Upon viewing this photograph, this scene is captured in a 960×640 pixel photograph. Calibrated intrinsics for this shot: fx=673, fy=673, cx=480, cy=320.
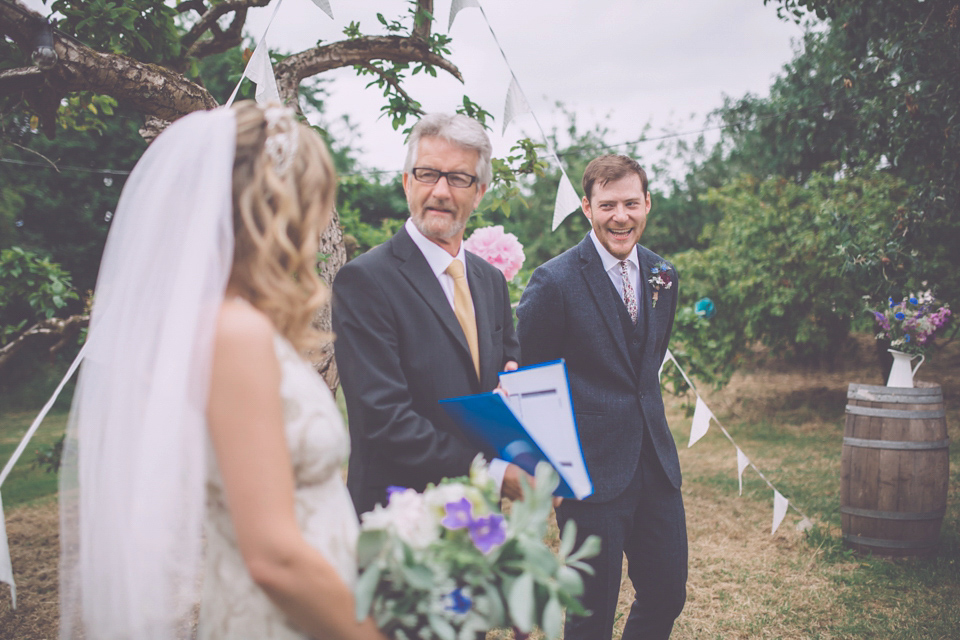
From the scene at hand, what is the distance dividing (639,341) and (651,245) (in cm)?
1446

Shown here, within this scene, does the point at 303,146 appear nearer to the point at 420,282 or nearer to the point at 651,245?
the point at 420,282

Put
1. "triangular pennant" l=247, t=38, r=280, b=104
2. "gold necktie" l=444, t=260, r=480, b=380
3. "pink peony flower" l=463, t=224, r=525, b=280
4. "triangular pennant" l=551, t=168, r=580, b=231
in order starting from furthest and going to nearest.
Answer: "pink peony flower" l=463, t=224, r=525, b=280 < "triangular pennant" l=551, t=168, r=580, b=231 < "triangular pennant" l=247, t=38, r=280, b=104 < "gold necktie" l=444, t=260, r=480, b=380

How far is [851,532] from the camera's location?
4602 millimetres

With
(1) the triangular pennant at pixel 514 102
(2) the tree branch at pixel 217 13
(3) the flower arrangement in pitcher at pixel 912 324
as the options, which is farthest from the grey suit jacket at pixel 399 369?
(3) the flower arrangement in pitcher at pixel 912 324

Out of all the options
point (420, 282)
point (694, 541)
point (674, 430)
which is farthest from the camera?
point (674, 430)

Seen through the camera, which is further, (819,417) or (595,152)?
(595,152)

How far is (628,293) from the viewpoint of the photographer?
2.89 metres

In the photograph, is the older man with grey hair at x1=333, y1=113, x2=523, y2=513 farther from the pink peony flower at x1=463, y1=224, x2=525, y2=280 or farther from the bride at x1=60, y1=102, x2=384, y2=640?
the pink peony flower at x1=463, y1=224, x2=525, y2=280

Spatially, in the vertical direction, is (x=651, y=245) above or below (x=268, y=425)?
above

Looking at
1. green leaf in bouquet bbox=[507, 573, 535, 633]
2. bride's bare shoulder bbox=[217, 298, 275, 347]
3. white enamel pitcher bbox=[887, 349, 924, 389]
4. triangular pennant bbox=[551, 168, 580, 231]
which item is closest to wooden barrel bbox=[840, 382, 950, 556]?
white enamel pitcher bbox=[887, 349, 924, 389]

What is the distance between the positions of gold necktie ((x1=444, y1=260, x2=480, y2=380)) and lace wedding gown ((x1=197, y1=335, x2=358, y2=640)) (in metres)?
0.74

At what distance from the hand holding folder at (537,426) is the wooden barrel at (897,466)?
343 centimetres

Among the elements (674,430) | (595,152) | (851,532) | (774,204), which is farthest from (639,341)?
(595,152)

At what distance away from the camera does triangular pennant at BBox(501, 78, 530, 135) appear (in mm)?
3777
